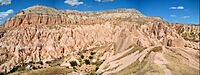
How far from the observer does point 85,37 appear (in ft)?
490

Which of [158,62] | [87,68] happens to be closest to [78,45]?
[87,68]

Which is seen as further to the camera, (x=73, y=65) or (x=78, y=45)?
(x=78, y=45)

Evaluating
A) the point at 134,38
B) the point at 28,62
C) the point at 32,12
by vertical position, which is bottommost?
the point at 28,62

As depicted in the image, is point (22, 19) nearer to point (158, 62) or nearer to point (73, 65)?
point (73, 65)

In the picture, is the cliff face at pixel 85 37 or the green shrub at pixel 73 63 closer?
the cliff face at pixel 85 37

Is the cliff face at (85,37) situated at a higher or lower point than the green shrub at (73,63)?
higher

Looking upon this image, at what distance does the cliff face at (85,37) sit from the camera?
3880 inches

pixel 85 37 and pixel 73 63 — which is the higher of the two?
pixel 85 37

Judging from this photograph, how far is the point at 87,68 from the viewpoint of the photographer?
324 ft

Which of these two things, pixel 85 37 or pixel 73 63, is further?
pixel 85 37

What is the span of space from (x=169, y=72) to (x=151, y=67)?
17.0 feet

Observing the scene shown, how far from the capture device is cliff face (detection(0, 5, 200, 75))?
98562 mm

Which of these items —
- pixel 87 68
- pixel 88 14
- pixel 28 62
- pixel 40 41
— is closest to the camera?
pixel 87 68

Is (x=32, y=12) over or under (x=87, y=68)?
over
